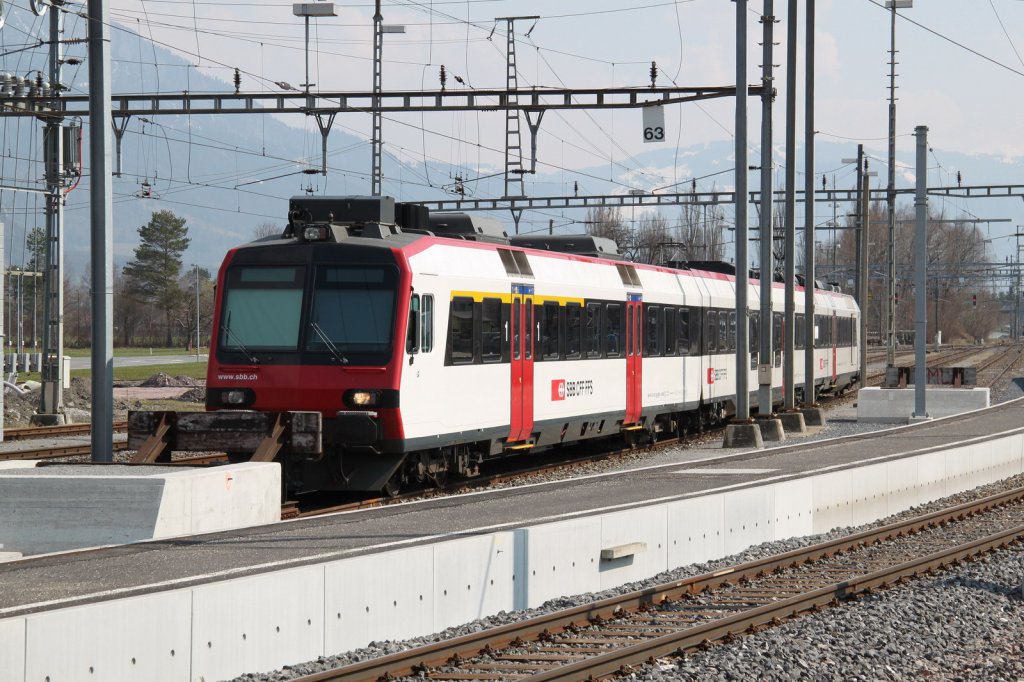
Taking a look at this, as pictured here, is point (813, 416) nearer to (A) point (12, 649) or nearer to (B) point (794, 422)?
(B) point (794, 422)

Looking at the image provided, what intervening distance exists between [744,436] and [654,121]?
6606 millimetres

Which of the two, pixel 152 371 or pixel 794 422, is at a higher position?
pixel 152 371

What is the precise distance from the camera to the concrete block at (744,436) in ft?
82.8

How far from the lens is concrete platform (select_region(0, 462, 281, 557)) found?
12.6 metres

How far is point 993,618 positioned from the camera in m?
11.3

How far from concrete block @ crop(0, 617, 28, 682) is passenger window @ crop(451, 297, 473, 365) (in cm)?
1052

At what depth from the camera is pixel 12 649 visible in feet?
23.9

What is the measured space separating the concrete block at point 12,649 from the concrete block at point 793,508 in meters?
9.72

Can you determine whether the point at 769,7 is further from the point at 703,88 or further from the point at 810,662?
the point at 810,662

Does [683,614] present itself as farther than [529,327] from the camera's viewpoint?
No

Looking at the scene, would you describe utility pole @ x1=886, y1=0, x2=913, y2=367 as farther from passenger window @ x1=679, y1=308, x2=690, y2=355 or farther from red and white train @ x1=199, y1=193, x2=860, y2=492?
red and white train @ x1=199, y1=193, x2=860, y2=492

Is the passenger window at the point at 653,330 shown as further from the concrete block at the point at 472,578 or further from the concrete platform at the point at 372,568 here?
the concrete block at the point at 472,578

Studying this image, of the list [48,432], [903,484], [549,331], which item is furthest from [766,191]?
[48,432]

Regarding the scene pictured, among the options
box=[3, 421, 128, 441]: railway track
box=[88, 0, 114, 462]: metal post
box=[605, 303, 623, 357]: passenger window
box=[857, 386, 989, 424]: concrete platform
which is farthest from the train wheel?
box=[857, 386, 989, 424]: concrete platform
